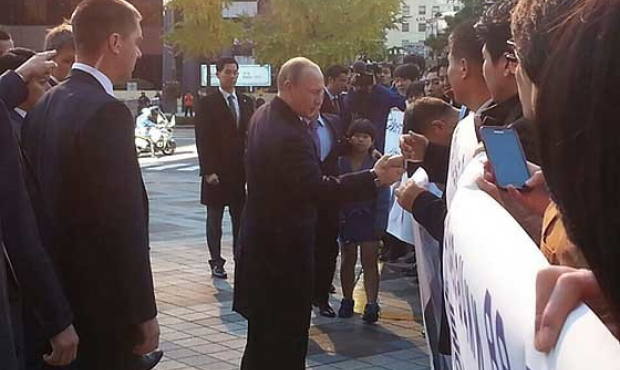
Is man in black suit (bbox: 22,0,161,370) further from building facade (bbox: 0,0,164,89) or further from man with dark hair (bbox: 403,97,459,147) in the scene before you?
building facade (bbox: 0,0,164,89)

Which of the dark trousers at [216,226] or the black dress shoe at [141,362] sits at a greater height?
the black dress shoe at [141,362]

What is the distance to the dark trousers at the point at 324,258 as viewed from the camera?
7445mm

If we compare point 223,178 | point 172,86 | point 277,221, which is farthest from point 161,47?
point 277,221

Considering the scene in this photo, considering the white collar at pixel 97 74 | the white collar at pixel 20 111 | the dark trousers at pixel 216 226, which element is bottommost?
the dark trousers at pixel 216 226

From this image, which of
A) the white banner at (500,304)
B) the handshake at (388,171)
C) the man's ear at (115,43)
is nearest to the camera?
the white banner at (500,304)

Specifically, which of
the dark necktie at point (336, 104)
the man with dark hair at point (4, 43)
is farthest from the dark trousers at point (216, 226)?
the man with dark hair at point (4, 43)

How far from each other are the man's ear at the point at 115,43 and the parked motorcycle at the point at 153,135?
2405 cm

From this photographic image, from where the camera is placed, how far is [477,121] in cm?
314

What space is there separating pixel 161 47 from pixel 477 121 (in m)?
51.1

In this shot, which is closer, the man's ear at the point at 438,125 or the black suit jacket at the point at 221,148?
the man's ear at the point at 438,125

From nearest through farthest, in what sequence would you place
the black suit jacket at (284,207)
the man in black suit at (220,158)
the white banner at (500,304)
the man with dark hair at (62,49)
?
the white banner at (500,304) < the black suit jacket at (284,207) < the man with dark hair at (62,49) < the man in black suit at (220,158)

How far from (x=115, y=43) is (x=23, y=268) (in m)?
1.12

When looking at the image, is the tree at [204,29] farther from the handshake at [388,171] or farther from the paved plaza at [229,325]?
the handshake at [388,171]

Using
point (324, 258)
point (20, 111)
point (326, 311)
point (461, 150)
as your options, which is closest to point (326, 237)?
point (324, 258)
